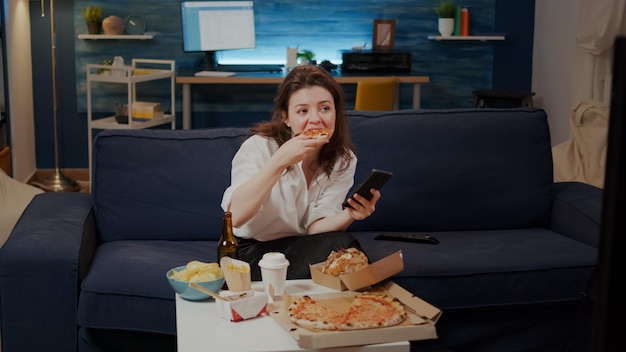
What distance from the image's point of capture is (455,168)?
3369 millimetres

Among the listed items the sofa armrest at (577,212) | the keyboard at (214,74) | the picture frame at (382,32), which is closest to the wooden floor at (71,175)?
the keyboard at (214,74)

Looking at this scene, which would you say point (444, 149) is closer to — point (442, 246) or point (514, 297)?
point (442, 246)

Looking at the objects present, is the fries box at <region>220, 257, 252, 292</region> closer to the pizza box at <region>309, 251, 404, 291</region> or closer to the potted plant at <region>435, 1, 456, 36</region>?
the pizza box at <region>309, 251, 404, 291</region>

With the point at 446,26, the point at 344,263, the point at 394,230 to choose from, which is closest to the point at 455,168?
the point at 394,230

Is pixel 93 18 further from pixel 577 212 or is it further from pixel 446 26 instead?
pixel 577 212

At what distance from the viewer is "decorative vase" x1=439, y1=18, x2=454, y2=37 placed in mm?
6446

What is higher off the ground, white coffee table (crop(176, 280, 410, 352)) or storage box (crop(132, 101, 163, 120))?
storage box (crop(132, 101, 163, 120))

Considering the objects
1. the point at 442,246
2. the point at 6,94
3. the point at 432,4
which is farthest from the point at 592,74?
the point at 6,94

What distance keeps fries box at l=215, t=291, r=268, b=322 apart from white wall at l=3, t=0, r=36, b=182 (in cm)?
382

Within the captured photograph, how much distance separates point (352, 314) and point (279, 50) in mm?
4835

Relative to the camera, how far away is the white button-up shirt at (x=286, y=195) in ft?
8.82

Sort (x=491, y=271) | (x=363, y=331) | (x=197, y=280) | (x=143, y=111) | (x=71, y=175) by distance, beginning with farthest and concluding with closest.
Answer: (x=71, y=175) < (x=143, y=111) < (x=491, y=271) < (x=197, y=280) < (x=363, y=331)

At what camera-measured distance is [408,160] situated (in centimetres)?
335

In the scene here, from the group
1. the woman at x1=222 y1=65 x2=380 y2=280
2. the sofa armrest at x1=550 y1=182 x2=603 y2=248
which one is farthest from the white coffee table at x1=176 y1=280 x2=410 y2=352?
the sofa armrest at x1=550 y1=182 x2=603 y2=248
